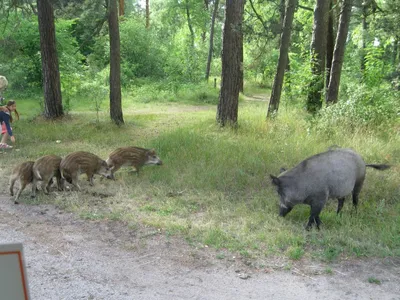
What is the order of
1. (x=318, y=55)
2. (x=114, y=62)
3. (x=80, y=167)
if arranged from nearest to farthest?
(x=80, y=167), (x=114, y=62), (x=318, y=55)

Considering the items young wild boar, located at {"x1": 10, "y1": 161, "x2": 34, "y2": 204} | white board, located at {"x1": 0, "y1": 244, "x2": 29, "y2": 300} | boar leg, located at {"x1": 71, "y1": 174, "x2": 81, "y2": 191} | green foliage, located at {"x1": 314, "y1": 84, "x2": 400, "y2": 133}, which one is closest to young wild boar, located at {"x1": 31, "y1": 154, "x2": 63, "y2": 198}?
young wild boar, located at {"x1": 10, "y1": 161, "x2": 34, "y2": 204}

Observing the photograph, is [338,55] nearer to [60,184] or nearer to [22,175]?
[60,184]

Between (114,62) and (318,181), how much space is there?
9793mm

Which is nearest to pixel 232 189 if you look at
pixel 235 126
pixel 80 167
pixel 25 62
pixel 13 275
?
pixel 80 167

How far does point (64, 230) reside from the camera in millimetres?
6734

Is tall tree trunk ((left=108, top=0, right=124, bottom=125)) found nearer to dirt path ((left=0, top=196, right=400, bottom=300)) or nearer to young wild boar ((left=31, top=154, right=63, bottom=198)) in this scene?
young wild boar ((left=31, top=154, right=63, bottom=198))

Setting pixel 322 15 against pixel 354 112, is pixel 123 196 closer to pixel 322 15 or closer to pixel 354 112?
pixel 354 112

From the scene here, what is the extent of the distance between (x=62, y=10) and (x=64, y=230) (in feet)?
36.6

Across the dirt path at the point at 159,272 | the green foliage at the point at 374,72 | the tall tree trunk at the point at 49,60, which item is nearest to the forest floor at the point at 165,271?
the dirt path at the point at 159,272

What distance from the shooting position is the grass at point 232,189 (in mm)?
6297

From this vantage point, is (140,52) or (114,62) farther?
(140,52)

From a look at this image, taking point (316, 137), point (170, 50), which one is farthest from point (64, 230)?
point (170, 50)

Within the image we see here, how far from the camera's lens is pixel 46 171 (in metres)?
8.32

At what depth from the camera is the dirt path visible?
4902 mm
